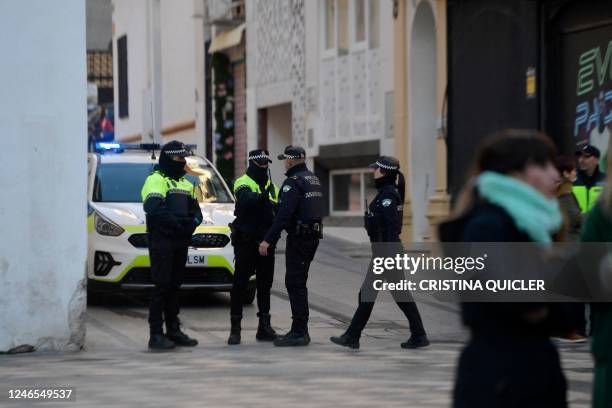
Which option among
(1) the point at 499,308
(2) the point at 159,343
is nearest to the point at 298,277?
(2) the point at 159,343

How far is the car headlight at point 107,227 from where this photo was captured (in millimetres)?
14648

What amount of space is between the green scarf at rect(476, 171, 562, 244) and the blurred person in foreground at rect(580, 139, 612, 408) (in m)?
0.76

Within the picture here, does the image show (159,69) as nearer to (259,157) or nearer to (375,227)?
(259,157)

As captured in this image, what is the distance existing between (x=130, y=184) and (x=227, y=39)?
62.3ft

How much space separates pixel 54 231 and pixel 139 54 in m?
33.8

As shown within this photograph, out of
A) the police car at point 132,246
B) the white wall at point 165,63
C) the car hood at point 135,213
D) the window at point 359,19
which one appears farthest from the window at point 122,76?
the car hood at point 135,213

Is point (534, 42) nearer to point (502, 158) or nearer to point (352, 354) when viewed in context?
point (352, 354)

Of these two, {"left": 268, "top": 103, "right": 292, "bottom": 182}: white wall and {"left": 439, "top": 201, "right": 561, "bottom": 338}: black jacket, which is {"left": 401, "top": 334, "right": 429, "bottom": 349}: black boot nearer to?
{"left": 439, "top": 201, "right": 561, "bottom": 338}: black jacket

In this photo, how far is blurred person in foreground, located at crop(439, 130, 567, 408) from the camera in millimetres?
4559

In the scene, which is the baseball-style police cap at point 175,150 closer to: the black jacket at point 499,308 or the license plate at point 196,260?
the license plate at point 196,260

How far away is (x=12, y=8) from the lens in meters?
11.4

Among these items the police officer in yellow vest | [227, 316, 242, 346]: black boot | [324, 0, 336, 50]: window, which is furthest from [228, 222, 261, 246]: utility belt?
[324, 0, 336, 50]: window

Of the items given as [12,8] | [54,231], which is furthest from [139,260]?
[12,8]

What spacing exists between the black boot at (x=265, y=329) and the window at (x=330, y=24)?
1554cm
